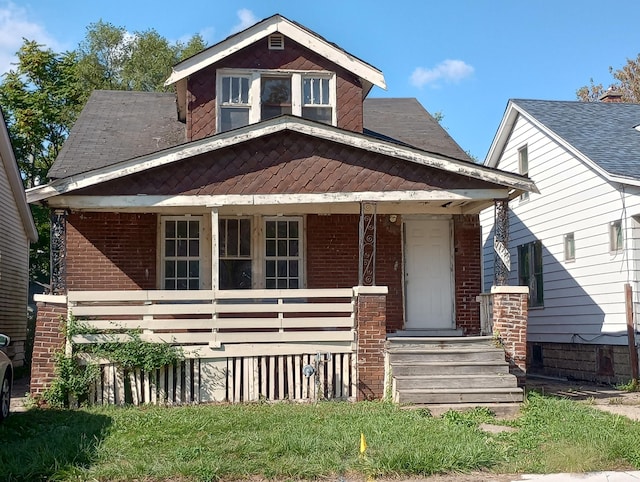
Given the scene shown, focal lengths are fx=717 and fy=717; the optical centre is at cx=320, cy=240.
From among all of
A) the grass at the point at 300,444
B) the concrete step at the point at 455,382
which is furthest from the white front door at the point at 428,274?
the grass at the point at 300,444

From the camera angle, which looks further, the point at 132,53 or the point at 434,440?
the point at 132,53

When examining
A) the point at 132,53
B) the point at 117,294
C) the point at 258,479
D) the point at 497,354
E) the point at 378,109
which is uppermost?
the point at 132,53

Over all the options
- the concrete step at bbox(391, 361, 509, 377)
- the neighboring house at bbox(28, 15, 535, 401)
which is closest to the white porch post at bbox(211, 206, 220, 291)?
the neighboring house at bbox(28, 15, 535, 401)

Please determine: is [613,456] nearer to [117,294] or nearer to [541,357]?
[117,294]

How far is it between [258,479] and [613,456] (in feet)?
11.7

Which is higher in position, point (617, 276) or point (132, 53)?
point (132, 53)

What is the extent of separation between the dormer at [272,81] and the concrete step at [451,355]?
4.81m

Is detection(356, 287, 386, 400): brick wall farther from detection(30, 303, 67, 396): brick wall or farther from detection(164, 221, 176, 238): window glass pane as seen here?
detection(30, 303, 67, 396): brick wall

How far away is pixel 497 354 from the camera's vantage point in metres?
11.1

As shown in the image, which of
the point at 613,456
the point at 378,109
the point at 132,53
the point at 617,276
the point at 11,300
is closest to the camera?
the point at 613,456

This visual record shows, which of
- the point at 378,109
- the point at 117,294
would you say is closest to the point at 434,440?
the point at 117,294

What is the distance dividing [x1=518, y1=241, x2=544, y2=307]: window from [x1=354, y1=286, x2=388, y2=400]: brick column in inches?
293

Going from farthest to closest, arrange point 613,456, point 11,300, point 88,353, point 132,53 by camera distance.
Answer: point 132,53
point 11,300
point 88,353
point 613,456

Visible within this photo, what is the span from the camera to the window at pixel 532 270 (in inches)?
685
